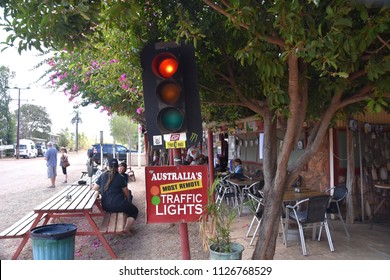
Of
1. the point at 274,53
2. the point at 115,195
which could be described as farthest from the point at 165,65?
the point at 115,195

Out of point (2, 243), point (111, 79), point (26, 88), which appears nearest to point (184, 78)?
point (111, 79)

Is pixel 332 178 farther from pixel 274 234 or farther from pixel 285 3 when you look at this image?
pixel 285 3

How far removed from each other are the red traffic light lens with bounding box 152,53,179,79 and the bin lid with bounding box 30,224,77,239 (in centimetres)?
256

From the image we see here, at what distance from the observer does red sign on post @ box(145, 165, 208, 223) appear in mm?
3256

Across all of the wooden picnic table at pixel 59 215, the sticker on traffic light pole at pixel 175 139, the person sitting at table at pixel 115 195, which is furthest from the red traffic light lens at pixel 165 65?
the person sitting at table at pixel 115 195

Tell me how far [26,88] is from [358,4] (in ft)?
146

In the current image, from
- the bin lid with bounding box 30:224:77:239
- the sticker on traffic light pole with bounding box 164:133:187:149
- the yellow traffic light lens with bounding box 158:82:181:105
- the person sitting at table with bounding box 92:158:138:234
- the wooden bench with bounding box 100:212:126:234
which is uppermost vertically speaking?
the yellow traffic light lens with bounding box 158:82:181:105

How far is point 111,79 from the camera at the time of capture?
5.25 meters

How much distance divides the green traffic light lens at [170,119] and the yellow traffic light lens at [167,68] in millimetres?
316

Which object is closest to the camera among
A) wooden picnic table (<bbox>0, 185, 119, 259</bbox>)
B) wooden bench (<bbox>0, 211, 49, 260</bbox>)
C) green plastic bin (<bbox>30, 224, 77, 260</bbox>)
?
green plastic bin (<bbox>30, 224, 77, 260</bbox>)

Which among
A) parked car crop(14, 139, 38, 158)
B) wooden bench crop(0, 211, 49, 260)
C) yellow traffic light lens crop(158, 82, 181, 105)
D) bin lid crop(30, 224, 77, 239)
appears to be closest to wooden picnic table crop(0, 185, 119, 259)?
wooden bench crop(0, 211, 49, 260)

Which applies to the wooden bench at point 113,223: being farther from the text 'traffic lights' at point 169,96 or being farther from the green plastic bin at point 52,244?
the text 'traffic lights' at point 169,96

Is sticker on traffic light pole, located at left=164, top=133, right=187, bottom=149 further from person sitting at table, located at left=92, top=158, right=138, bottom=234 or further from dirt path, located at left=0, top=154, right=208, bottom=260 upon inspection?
person sitting at table, located at left=92, top=158, right=138, bottom=234

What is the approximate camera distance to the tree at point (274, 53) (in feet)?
8.88
